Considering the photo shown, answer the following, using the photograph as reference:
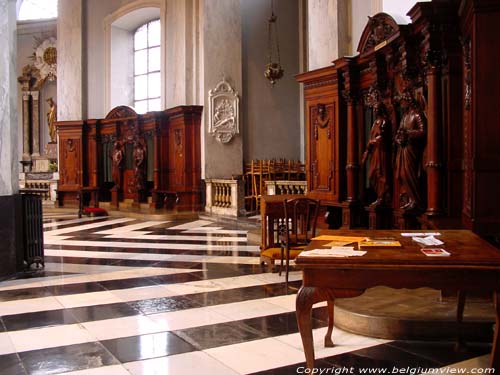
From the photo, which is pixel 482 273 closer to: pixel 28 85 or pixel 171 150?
pixel 171 150

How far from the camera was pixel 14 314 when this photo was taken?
15.8ft

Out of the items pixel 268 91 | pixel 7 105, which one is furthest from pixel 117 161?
pixel 7 105

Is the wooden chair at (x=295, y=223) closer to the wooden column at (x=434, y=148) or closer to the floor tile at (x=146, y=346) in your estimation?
the wooden column at (x=434, y=148)

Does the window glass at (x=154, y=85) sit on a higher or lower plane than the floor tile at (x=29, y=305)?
higher

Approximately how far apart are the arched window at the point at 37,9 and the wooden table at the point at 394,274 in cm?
2437

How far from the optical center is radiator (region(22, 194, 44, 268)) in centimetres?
682

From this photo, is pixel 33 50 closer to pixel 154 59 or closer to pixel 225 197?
pixel 154 59

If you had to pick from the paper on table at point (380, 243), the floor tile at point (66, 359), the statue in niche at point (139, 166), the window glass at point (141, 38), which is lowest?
the floor tile at point (66, 359)

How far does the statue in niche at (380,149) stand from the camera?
24.8ft

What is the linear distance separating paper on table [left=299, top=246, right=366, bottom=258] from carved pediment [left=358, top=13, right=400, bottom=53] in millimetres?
4382

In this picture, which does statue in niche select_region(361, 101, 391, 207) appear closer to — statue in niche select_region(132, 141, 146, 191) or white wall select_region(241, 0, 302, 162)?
white wall select_region(241, 0, 302, 162)

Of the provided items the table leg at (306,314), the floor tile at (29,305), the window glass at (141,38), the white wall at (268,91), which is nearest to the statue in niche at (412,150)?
the table leg at (306,314)

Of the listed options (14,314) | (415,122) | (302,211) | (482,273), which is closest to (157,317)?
(14,314)

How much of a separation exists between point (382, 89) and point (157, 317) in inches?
191
